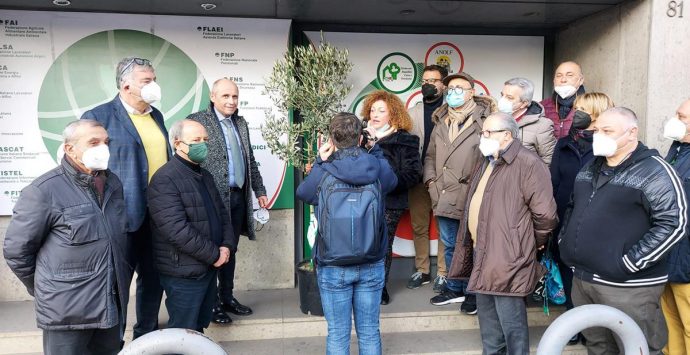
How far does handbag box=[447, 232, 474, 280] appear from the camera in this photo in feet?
12.0

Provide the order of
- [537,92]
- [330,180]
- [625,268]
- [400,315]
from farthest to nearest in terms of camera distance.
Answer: [537,92] < [400,315] < [330,180] < [625,268]

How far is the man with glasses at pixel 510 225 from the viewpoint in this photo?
128 inches

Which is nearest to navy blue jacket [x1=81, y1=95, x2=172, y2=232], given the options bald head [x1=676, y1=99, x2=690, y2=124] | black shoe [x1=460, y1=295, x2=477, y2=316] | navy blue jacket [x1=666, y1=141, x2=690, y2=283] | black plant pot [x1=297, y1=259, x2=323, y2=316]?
black plant pot [x1=297, y1=259, x2=323, y2=316]

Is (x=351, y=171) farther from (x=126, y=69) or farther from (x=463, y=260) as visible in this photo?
(x=126, y=69)

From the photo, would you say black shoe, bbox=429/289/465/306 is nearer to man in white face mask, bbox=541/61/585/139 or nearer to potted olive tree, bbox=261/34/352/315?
potted olive tree, bbox=261/34/352/315

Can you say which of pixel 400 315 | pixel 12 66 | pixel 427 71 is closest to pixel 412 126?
pixel 427 71

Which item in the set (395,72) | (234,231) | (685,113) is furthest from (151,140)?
(685,113)

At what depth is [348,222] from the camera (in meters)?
3.06

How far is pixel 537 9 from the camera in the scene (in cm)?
482

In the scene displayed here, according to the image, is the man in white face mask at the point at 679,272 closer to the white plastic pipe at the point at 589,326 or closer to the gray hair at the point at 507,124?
the gray hair at the point at 507,124

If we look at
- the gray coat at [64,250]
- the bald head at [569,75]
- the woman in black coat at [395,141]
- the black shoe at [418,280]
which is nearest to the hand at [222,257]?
the gray coat at [64,250]

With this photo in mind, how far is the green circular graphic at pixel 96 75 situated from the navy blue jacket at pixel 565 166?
3.23m

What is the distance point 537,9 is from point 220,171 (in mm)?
3121

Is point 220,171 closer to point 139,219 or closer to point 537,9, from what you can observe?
point 139,219
